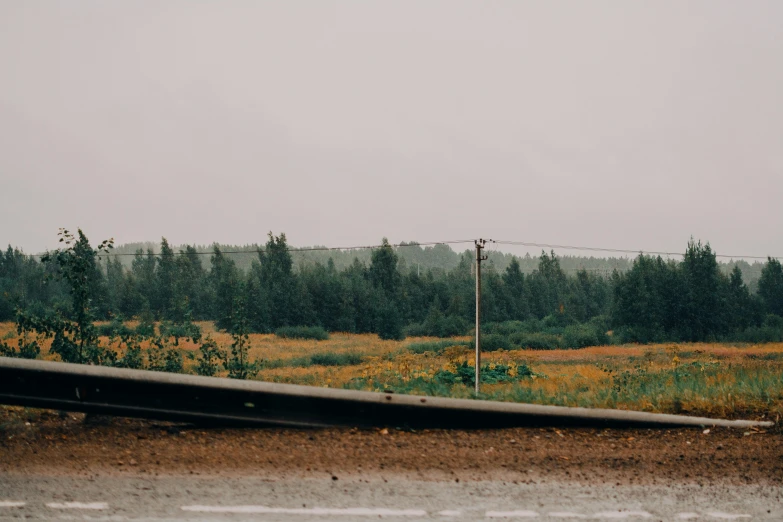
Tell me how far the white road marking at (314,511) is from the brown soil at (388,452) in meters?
0.62

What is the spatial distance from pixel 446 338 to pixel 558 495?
100 ft

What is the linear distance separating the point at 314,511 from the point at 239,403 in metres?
1.76

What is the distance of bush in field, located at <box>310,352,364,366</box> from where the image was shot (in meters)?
25.3

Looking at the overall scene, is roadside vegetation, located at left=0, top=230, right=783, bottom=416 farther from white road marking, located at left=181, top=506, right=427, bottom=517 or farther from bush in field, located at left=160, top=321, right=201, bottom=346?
white road marking, located at left=181, top=506, right=427, bottom=517

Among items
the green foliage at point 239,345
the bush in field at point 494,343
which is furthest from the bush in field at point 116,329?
the bush in field at point 494,343

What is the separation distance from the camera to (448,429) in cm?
546

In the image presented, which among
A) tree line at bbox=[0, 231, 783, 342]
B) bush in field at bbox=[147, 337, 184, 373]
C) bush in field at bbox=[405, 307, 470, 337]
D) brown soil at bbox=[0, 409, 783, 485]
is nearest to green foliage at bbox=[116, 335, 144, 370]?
bush in field at bbox=[147, 337, 184, 373]

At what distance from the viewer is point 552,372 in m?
22.5

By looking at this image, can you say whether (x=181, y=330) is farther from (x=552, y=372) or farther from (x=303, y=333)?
(x=303, y=333)

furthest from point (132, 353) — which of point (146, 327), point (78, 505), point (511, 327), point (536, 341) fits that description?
point (511, 327)

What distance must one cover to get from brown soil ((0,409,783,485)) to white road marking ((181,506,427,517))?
2.05 feet

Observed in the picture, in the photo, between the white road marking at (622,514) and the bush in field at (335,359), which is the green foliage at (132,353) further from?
the bush in field at (335,359)

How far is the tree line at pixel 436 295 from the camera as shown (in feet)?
81.9

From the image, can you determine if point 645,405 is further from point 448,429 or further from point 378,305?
point 378,305
